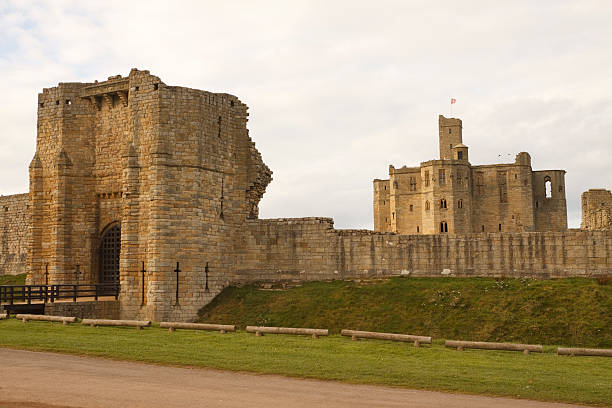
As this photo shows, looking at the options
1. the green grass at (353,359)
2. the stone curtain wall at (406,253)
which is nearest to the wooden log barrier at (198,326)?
the green grass at (353,359)

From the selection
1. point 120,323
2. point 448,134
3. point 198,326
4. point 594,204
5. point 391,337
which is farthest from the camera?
point 448,134

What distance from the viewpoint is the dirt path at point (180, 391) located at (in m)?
12.2

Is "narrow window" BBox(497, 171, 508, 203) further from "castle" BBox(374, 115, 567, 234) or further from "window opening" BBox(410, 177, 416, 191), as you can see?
"window opening" BBox(410, 177, 416, 191)

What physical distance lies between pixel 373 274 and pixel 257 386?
52.3ft

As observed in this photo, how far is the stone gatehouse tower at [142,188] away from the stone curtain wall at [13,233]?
1681 centimetres

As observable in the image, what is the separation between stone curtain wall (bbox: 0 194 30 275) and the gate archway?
17895 millimetres

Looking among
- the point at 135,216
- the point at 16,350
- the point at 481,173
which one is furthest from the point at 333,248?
the point at 481,173

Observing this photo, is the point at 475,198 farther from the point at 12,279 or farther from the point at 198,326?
the point at 198,326

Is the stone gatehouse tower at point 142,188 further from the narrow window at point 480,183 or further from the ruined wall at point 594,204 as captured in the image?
the narrow window at point 480,183

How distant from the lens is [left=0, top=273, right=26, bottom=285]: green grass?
45.4m

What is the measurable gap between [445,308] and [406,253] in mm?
4409

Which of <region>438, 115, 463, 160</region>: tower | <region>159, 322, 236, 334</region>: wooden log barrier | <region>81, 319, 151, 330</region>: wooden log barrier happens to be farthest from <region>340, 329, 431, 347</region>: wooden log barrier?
<region>438, 115, 463, 160</region>: tower

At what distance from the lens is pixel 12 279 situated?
154 ft

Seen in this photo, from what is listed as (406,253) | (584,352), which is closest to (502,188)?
(406,253)
